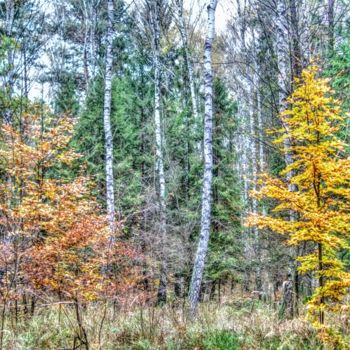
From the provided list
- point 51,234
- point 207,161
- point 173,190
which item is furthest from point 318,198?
point 173,190

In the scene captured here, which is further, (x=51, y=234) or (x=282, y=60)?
(x=51, y=234)

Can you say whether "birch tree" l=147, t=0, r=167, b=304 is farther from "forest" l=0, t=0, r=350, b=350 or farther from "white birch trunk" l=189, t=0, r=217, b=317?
"white birch trunk" l=189, t=0, r=217, b=317

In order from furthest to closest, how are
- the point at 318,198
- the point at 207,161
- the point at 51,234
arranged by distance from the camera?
1. the point at 51,234
2. the point at 207,161
3. the point at 318,198

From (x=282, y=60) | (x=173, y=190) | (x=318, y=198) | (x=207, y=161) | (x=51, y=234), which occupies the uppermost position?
(x=282, y=60)

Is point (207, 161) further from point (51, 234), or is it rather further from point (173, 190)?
point (173, 190)

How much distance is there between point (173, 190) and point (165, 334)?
7.95m

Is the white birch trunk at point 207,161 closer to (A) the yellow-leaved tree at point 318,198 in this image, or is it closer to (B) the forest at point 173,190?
(B) the forest at point 173,190

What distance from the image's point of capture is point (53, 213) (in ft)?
27.3

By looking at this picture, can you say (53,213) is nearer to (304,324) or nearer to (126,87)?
(304,324)

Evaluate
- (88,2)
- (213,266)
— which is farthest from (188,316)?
(88,2)

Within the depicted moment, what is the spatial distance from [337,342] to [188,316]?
2.62 m

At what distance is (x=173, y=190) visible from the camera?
523 inches

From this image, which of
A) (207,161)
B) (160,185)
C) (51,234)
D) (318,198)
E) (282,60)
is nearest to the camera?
(318,198)

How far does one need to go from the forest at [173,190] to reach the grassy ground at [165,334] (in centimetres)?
3
